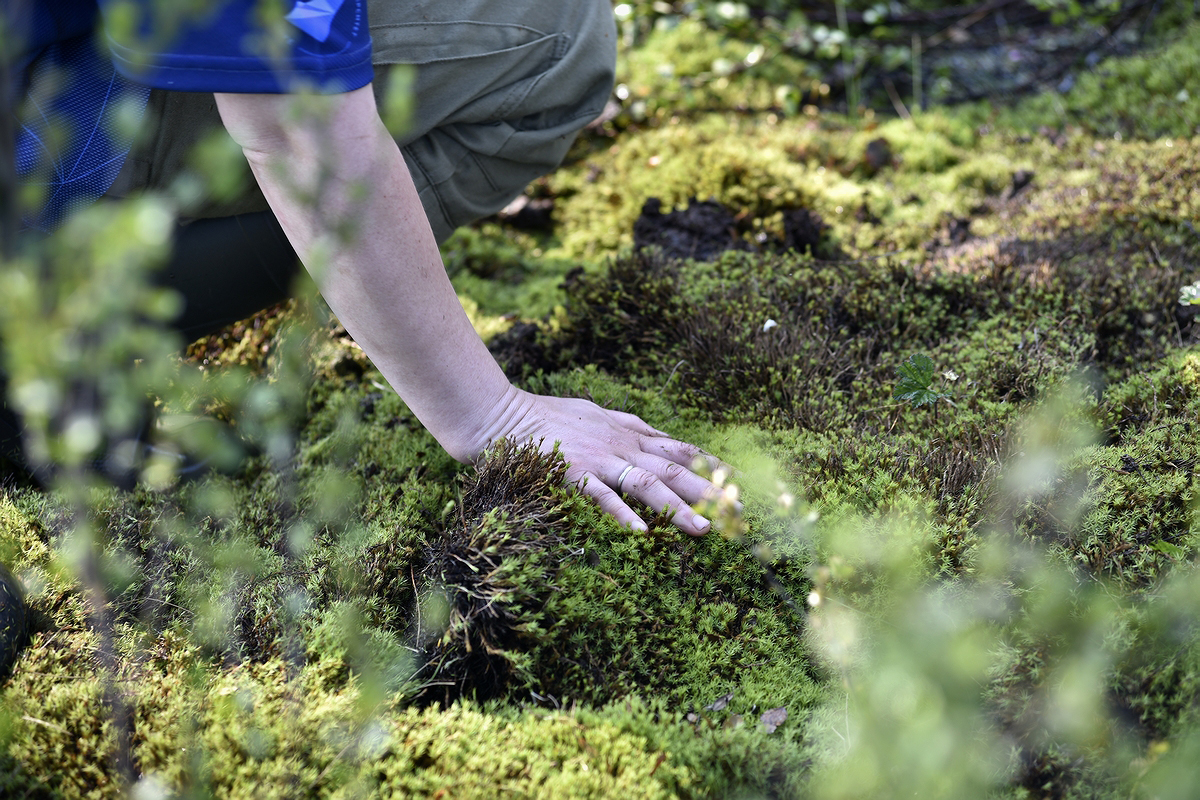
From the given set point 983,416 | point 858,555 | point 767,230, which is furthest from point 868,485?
point 767,230

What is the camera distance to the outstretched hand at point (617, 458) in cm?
212

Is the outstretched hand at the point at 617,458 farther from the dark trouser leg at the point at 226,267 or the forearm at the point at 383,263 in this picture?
the dark trouser leg at the point at 226,267

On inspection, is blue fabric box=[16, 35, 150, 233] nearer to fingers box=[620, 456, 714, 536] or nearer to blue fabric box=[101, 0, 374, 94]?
blue fabric box=[101, 0, 374, 94]

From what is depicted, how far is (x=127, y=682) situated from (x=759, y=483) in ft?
5.56

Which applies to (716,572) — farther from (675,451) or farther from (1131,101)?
(1131,101)

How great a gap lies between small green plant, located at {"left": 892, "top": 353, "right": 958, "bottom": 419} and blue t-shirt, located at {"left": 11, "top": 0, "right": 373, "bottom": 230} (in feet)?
6.22

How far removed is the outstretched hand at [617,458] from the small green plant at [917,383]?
30.2 inches

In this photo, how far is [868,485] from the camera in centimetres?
220

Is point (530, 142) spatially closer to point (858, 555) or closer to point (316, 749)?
point (858, 555)

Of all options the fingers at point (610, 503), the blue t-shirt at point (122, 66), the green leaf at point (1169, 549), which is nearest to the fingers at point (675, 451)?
the fingers at point (610, 503)

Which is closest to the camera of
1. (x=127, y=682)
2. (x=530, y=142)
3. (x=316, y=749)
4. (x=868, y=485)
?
(x=316, y=749)

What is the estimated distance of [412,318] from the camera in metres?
1.92

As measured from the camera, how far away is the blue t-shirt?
1.46 m

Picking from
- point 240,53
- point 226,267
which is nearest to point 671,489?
point 240,53
